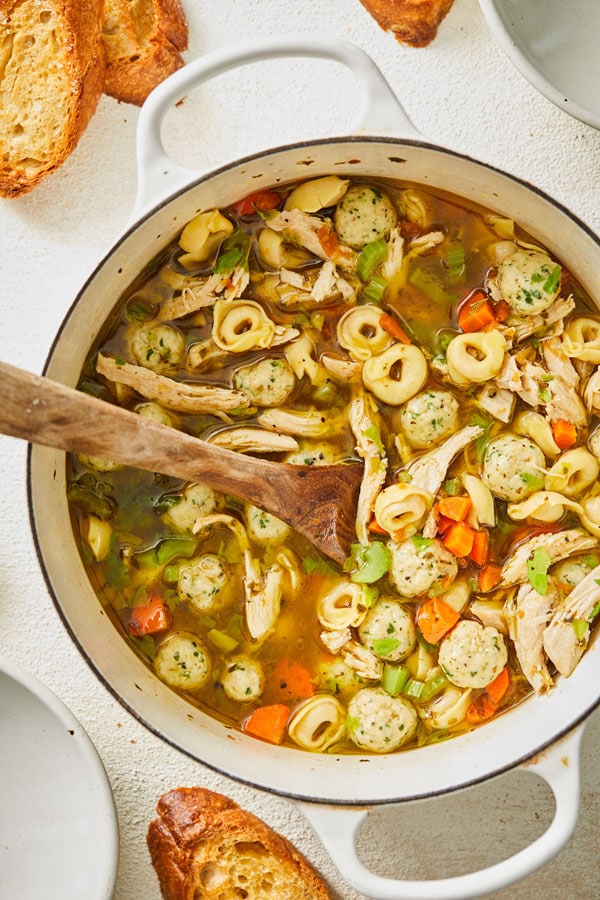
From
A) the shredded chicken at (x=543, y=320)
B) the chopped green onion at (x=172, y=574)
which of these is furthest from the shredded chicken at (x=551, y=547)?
the chopped green onion at (x=172, y=574)

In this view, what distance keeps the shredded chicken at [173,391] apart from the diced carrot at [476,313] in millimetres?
631

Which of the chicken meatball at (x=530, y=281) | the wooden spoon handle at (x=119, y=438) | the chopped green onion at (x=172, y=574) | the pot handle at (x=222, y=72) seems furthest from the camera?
the chopped green onion at (x=172, y=574)

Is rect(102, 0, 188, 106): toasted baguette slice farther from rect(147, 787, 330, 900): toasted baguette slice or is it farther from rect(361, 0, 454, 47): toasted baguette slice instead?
rect(147, 787, 330, 900): toasted baguette slice

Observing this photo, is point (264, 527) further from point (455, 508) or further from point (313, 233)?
point (313, 233)

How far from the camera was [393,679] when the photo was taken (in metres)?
2.39

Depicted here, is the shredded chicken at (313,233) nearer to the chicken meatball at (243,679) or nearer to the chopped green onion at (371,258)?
the chopped green onion at (371,258)

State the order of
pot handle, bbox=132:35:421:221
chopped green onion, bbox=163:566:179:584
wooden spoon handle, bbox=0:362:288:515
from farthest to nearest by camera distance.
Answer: chopped green onion, bbox=163:566:179:584
pot handle, bbox=132:35:421:221
wooden spoon handle, bbox=0:362:288:515

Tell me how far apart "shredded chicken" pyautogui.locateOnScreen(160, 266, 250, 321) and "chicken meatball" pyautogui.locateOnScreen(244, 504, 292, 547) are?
22.2 inches

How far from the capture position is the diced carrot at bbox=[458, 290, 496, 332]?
7.68 ft

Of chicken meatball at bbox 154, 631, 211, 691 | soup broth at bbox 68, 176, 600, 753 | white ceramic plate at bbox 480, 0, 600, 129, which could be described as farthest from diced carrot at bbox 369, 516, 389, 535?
white ceramic plate at bbox 480, 0, 600, 129

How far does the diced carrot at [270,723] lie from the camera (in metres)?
2.40

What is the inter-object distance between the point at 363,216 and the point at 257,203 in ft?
0.95

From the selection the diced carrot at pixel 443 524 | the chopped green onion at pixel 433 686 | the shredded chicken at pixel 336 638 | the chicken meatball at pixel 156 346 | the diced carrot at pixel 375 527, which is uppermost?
the chicken meatball at pixel 156 346

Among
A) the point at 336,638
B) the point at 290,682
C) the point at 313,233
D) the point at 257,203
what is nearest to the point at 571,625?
the point at 336,638
